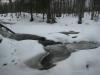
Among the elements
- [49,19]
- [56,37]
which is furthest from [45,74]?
[49,19]

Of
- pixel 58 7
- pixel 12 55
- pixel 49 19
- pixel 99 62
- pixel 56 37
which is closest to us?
pixel 99 62

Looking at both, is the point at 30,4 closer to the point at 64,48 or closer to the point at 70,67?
the point at 64,48

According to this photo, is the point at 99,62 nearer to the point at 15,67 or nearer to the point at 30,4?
the point at 15,67

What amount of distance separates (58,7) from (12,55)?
71.9ft

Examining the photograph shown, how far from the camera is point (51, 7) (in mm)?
24844

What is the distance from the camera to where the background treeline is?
69.9 feet

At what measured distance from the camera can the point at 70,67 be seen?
6504mm

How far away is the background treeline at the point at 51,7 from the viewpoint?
21.3 meters

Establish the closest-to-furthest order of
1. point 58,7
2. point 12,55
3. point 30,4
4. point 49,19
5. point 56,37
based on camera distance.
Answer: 1. point 12,55
2. point 56,37
3. point 49,19
4. point 30,4
5. point 58,7

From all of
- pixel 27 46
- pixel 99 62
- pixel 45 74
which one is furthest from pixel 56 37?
pixel 45 74

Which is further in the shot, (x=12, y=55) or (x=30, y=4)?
(x=30, y=4)

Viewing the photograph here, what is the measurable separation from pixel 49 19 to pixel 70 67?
45.8 feet

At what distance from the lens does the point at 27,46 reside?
8727 millimetres

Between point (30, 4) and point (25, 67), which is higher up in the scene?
point (30, 4)
